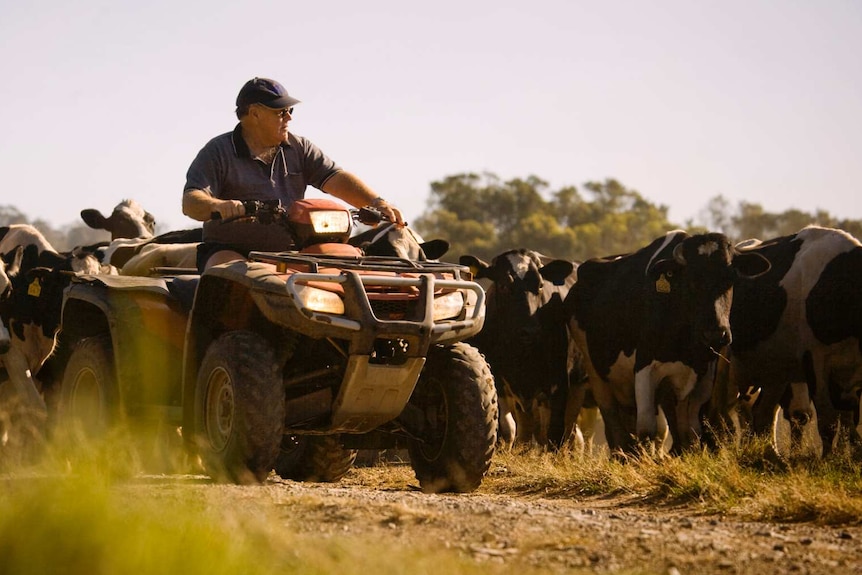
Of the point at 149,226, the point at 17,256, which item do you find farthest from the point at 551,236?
the point at 17,256

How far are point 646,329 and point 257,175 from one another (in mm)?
6013

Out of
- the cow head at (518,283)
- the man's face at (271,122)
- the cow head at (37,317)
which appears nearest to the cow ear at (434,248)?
the cow head at (518,283)

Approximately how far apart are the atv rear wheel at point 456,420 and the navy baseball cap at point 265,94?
74.3 inches

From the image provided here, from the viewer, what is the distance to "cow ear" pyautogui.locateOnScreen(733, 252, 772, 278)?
14.1 metres

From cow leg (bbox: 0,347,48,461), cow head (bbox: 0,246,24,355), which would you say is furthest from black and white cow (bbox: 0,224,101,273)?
cow leg (bbox: 0,347,48,461)

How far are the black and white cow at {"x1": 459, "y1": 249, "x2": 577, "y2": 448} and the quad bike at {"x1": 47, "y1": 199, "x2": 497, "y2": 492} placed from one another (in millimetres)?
6593

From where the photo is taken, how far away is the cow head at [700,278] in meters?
13.5

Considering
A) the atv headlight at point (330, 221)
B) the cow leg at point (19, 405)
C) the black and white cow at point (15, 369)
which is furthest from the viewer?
the black and white cow at point (15, 369)

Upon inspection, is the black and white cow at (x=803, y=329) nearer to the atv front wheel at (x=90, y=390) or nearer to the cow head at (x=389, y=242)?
the cow head at (x=389, y=242)

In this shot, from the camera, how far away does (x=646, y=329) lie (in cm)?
1422

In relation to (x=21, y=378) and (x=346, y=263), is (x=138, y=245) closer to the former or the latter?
(x=21, y=378)

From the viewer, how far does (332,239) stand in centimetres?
890

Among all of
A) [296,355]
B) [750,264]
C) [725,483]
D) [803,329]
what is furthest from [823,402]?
[296,355]

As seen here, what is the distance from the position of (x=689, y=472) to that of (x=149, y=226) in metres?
12.5
